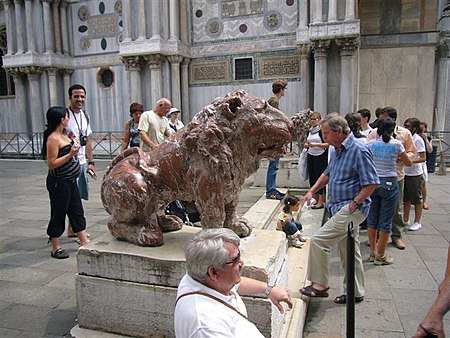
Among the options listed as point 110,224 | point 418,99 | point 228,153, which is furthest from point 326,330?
point 418,99

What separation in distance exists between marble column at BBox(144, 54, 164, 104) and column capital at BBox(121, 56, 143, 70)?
31 cm

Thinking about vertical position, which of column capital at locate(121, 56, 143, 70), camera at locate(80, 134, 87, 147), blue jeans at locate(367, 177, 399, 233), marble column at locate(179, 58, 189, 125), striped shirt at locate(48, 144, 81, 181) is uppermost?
column capital at locate(121, 56, 143, 70)

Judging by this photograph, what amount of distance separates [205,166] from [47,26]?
17029 millimetres

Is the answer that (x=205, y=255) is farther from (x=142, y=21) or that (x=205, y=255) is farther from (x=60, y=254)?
(x=142, y=21)

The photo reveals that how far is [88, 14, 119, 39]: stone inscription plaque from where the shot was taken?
1623cm

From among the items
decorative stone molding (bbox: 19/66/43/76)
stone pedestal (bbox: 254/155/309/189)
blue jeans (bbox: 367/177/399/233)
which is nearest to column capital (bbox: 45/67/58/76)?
decorative stone molding (bbox: 19/66/43/76)

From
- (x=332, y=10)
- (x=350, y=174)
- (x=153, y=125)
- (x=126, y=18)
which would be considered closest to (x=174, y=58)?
(x=126, y=18)

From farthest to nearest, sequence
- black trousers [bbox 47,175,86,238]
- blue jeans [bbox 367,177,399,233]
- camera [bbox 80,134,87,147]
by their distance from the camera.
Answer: camera [bbox 80,134,87,147]
black trousers [bbox 47,175,86,238]
blue jeans [bbox 367,177,399,233]

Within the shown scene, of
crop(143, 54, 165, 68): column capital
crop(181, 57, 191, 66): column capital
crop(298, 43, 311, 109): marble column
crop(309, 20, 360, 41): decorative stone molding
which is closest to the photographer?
crop(309, 20, 360, 41): decorative stone molding

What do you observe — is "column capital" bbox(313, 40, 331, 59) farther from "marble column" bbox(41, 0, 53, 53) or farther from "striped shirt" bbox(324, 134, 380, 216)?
"marble column" bbox(41, 0, 53, 53)

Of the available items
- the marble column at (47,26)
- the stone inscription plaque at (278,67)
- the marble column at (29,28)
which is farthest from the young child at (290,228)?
the marble column at (29,28)

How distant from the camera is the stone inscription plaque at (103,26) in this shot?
16234mm

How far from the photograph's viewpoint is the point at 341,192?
365 centimetres

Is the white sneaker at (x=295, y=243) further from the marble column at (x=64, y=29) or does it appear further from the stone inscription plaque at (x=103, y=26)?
the marble column at (x=64, y=29)
